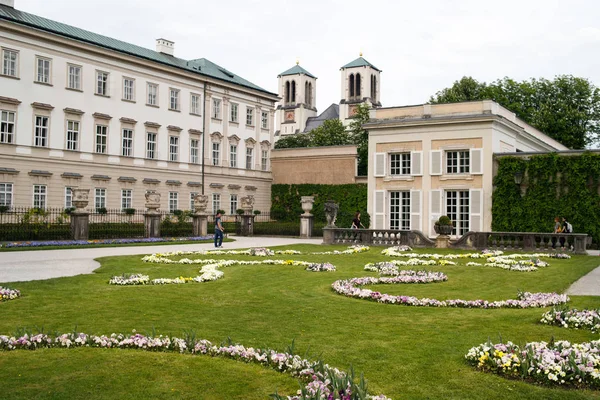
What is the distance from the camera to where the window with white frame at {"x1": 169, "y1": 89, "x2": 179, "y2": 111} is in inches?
1908

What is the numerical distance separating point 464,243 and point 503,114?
13246 millimetres

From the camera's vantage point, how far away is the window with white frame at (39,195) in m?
38.3

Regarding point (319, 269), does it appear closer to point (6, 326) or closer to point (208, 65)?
point (6, 326)

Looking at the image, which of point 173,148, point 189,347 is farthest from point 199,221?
point 189,347

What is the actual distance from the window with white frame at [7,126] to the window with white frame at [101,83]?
704 cm

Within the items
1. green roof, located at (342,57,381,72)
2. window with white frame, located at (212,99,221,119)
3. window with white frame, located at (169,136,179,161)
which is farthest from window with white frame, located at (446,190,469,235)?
green roof, located at (342,57,381,72)

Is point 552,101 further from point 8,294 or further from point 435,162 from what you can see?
point 8,294

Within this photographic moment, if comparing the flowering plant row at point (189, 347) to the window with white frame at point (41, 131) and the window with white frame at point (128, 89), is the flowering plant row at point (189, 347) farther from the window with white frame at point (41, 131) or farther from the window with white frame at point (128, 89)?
the window with white frame at point (128, 89)

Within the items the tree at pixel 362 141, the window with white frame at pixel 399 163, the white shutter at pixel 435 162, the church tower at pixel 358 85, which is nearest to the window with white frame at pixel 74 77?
the window with white frame at pixel 399 163

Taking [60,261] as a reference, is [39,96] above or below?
above

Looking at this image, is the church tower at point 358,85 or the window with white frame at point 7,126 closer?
the window with white frame at point 7,126

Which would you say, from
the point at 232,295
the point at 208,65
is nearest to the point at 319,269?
the point at 232,295

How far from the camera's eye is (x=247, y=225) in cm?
3884

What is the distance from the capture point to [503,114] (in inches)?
1383
